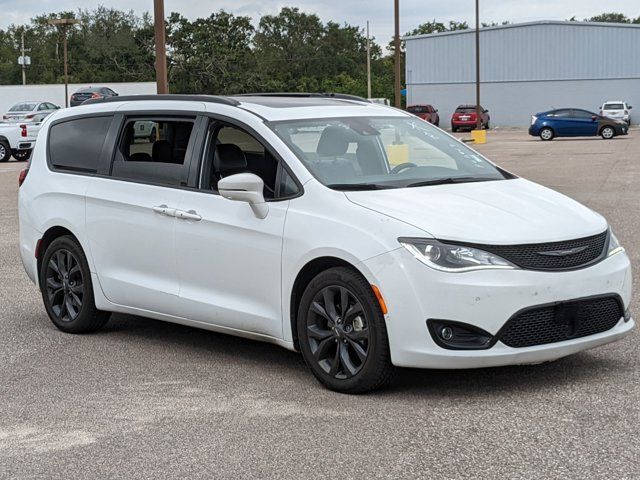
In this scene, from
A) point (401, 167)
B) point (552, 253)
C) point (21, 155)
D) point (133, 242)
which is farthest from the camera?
point (21, 155)

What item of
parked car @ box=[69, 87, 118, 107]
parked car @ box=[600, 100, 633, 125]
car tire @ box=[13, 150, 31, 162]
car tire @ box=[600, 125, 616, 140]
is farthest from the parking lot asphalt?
parked car @ box=[600, 100, 633, 125]

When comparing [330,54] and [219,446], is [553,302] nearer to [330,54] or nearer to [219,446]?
[219,446]

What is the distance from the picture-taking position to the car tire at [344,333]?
230 inches

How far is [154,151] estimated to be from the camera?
296 inches

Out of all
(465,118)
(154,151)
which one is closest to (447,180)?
(154,151)

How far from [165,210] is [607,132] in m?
45.9

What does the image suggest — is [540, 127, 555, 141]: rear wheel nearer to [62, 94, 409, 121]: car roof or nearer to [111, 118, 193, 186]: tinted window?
[62, 94, 409, 121]: car roof

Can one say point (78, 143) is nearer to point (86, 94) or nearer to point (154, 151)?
point (154, 151)

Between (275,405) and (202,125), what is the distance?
211 centimetres

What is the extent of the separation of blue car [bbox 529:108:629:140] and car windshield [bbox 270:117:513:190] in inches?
1734

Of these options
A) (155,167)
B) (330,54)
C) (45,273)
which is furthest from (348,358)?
(330,54)

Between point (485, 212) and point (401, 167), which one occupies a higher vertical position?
point (401, 167)

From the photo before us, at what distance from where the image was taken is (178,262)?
7.04 m

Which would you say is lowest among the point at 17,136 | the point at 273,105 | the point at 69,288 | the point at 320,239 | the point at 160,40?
the point at 69,288
